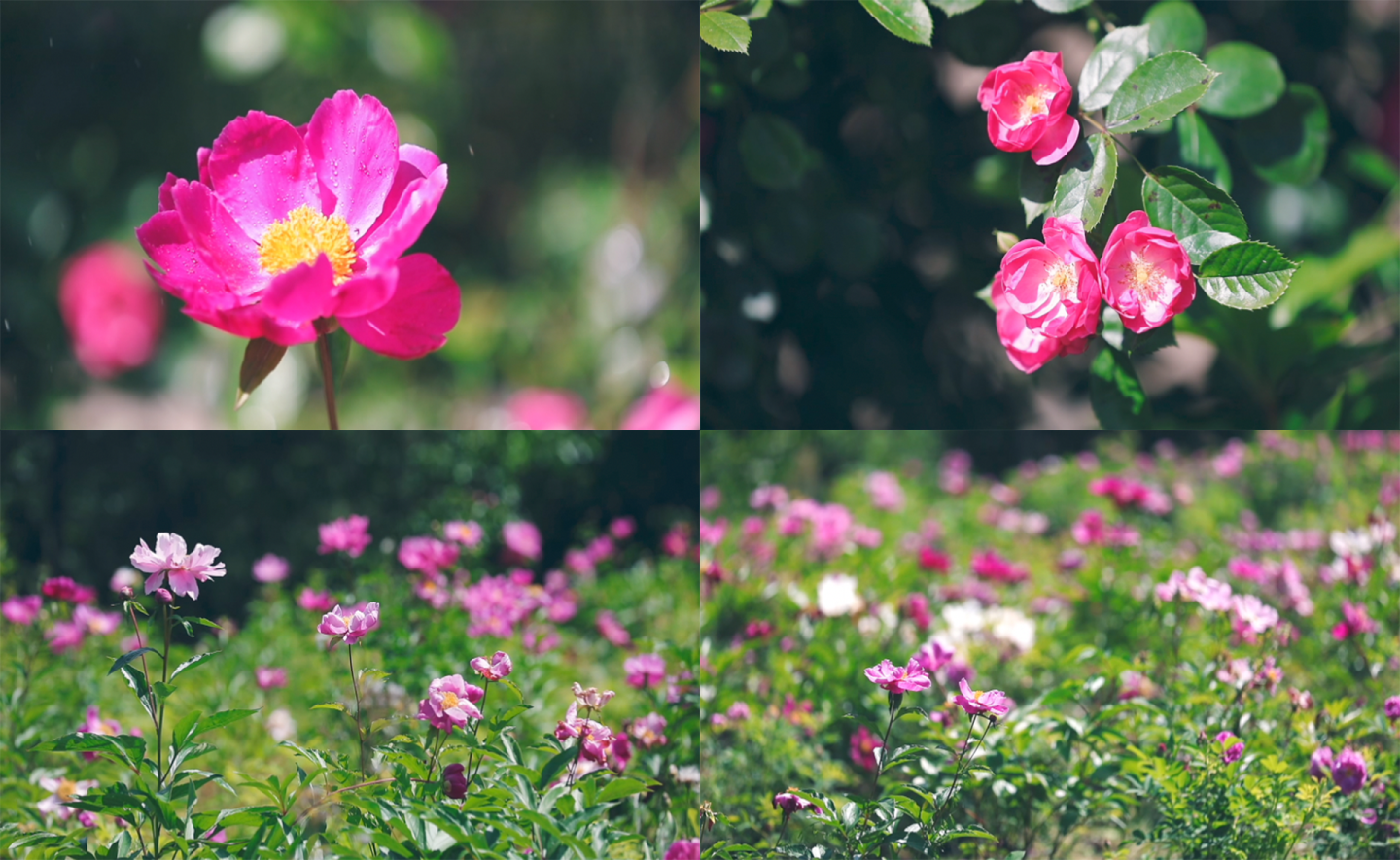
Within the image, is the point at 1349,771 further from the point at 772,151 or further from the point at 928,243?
the point at 772,151

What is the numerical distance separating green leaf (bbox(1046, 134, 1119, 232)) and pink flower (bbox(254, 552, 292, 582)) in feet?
3.28

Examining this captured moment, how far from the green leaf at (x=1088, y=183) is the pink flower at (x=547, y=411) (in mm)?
841

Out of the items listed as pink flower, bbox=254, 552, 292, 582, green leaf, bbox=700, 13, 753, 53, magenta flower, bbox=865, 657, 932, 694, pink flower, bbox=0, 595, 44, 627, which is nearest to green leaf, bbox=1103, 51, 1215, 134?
green leaf, bbox=700, 13, 753, 53

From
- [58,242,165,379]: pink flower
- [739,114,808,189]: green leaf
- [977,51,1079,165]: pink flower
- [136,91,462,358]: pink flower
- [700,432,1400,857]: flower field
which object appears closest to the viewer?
[136,91,462,358]: pink flower

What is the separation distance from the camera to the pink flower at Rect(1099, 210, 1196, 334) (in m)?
0.72

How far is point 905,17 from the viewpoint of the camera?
2.71ft

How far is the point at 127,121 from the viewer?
4.99ft

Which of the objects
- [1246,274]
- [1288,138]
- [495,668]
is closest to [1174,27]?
[1288,138]

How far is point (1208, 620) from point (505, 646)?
2.81ft

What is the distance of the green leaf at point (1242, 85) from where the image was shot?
932mm

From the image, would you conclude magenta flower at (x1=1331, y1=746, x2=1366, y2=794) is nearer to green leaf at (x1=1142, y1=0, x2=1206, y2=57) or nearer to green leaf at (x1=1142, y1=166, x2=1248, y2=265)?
green leaf at (x1=1142, y1=166, x2=1248, y2=265)

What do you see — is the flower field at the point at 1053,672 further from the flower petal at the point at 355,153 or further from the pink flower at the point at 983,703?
the flower petal at the point at 355,153

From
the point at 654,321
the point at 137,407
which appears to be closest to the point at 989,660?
the point at 654,321

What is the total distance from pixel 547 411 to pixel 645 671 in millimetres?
600
